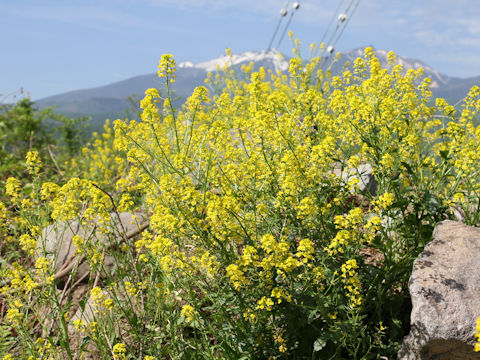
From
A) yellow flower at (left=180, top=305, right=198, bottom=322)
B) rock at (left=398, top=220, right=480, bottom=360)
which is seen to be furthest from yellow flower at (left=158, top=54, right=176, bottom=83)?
rock at (left=398, top=220, right=480, bottom=360)

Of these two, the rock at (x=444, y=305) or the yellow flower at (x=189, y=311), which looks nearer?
the rock at (x=444, y=305)

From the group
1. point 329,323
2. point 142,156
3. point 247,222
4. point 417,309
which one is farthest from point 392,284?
point 142,156

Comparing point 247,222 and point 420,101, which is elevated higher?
point 420,101

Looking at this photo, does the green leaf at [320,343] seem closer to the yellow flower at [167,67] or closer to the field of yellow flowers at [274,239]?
the field of yellow flowers at [274,239]

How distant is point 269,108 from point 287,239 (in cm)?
121

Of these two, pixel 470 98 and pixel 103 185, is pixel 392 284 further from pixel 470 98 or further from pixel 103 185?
pixel 103 185

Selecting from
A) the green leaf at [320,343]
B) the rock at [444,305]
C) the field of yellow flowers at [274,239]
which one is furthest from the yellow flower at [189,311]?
the rock at [444,305]

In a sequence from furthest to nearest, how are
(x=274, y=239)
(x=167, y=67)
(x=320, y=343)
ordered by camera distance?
(x=167, y=67)
(x=320, y=343)
(x=274, y=239)

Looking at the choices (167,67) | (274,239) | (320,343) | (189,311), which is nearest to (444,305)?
(320,343)

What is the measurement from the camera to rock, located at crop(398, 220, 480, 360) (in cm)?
234

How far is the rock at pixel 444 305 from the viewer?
7.68 ft

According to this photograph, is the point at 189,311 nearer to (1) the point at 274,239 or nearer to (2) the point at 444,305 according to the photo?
(1) the point at 274,239

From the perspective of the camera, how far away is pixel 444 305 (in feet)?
7.86

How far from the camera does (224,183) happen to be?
10.6ft
